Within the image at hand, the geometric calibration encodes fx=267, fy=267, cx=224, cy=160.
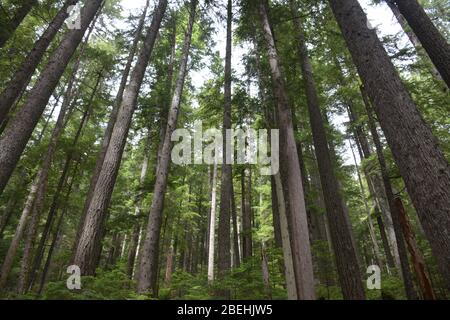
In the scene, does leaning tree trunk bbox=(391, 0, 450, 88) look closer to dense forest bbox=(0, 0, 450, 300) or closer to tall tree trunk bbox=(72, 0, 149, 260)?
dense forest bbox=(0, 0, 450, 300)

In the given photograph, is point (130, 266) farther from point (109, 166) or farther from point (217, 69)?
point (217, 69)

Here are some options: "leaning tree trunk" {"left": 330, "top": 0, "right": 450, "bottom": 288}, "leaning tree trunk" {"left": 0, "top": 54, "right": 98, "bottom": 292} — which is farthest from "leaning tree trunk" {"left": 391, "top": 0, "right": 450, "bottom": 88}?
"leaning tree trunk" {"left": 0, "top": 54, "right": 98, "bottom": 292}

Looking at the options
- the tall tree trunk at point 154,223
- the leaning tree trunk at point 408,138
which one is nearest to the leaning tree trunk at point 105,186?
the tall tree trunk at point 154,223

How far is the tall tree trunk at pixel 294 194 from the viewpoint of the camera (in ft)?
17.8

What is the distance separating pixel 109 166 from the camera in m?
7.04

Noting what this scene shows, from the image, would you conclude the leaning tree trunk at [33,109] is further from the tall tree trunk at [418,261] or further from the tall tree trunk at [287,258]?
the tall tree trunk at [418,261]

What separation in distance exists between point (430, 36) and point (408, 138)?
211 inches

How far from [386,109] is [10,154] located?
764 centimetres

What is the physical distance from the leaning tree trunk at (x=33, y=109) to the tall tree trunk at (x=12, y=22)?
2.78 m

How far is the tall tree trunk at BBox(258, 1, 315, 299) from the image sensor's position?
542 cm

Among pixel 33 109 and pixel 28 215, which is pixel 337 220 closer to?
pixel 33 109

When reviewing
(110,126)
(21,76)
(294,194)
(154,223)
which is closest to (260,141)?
(110,126)

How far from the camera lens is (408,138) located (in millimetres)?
3973
